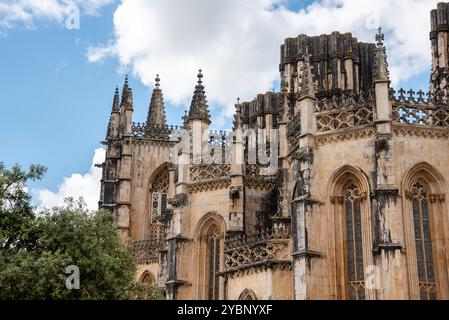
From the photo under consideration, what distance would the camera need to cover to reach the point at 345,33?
164ft

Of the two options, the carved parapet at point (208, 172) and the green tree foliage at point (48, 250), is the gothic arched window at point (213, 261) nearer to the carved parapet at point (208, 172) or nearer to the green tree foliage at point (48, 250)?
the carved parapet at point (208, 172)

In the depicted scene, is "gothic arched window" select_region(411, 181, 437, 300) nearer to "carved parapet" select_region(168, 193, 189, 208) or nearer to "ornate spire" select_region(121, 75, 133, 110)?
"carved parapet" select_region(168, 193, 189, 208)

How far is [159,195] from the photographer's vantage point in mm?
50438

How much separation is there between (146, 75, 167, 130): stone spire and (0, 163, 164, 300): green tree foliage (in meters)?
26.7

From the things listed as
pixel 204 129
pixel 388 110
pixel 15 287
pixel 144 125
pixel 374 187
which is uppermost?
pixel 144 125

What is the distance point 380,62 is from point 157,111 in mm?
28250

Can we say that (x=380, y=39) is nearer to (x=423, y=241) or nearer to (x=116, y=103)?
(x=423, y=241)

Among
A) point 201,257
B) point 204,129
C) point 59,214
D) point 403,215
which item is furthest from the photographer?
point 204,129

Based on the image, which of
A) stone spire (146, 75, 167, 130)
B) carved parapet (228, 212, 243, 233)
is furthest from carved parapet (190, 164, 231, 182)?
stone spire (146, 75, 167, 130)

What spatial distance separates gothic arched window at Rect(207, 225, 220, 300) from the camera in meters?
36.2

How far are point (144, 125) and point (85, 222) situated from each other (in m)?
26.8

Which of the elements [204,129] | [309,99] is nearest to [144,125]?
[204,129]

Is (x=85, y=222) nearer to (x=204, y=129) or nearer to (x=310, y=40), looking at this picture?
(x=204, y=129)

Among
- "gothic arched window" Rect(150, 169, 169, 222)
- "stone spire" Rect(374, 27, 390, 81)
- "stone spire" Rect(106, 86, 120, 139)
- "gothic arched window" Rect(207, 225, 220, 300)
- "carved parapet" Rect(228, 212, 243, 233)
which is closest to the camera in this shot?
"stone spire" Rect(374, 27, 390, 81)
